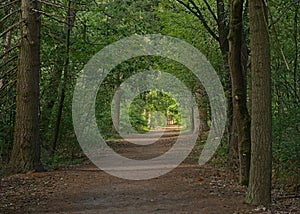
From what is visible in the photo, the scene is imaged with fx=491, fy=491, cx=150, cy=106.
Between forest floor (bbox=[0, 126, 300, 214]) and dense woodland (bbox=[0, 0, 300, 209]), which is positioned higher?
dense woodland (bbox=[0, 0, 300, 209])

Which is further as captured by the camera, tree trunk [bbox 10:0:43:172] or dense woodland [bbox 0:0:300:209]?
tree trunk [bbox 10:0:43:172]

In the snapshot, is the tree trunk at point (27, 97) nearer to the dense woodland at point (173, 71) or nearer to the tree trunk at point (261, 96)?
the dense woodland at point (173, 71)

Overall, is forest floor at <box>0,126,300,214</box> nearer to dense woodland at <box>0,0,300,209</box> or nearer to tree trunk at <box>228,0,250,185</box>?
dense woodland at <box>0,0,300,209</box>

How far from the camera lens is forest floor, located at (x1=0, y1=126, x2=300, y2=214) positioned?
8984 millimetres

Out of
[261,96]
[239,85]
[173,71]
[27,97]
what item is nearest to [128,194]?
[239,85]

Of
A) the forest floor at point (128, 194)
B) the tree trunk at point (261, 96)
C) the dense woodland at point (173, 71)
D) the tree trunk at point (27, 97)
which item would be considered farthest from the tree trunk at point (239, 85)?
the tree trunk at point (27, 97)

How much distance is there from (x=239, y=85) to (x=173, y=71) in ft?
45.9

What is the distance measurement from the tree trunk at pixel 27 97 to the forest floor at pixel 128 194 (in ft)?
2.48

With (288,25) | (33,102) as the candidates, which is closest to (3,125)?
(33,102)

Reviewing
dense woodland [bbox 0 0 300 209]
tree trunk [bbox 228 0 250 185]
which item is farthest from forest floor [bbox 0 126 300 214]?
tree trunk [bbox 228 0 250 185]

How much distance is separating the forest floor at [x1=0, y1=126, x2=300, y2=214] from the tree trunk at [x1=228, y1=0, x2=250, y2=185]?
2.44 ft

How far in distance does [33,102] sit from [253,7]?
802cm

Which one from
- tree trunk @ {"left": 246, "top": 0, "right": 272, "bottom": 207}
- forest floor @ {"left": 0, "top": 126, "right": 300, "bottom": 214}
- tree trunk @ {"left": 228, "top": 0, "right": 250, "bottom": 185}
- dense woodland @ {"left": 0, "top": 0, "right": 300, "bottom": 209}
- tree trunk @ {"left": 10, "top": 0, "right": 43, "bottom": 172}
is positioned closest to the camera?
tree trunk @ {"left": 246, "top": 0, "right": 272, "bottom": 207}

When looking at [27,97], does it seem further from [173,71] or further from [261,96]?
[173,71]
